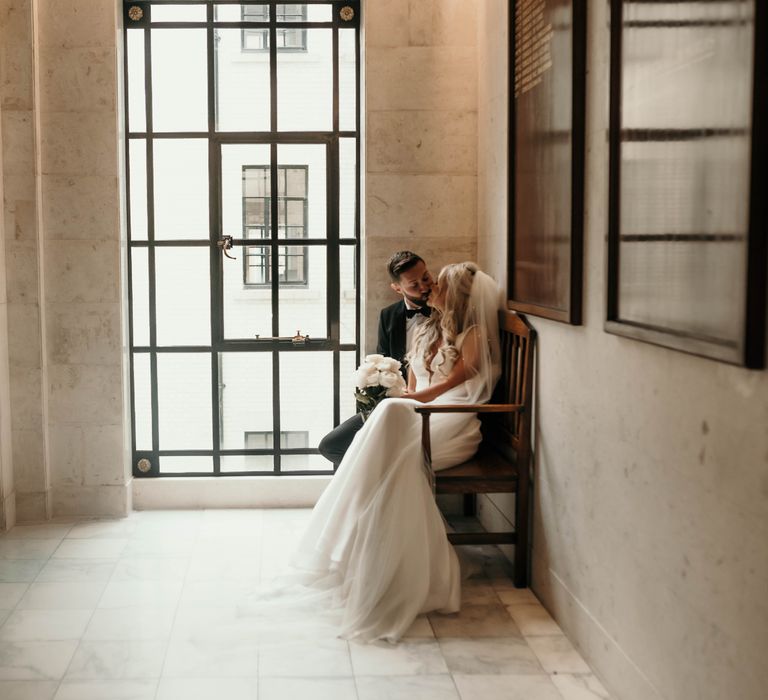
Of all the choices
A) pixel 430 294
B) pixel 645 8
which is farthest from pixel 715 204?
pixel 430 294

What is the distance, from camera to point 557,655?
3.62 m

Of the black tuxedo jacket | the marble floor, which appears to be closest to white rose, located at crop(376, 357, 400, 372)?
the black tuxedo jacket

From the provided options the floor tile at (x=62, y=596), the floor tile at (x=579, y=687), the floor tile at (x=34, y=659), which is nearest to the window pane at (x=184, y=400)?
the floor tile at (x=62, y=596)

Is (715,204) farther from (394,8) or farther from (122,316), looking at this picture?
(122,316)

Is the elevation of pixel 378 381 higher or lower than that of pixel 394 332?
lower

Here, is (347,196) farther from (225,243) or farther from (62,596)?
(62,596)

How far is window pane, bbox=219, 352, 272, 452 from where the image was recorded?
18.9 ft

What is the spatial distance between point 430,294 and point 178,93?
2.00m

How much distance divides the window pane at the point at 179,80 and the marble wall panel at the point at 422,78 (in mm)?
1013

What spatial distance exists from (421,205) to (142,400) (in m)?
2.04

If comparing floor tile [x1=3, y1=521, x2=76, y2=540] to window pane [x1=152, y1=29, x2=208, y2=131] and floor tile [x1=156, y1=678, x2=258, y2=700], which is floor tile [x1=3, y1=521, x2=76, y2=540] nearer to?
floor tile [x1=156, y1=678, x2=258, y2=700]

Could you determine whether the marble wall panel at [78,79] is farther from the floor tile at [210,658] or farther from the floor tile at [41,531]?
the floor tile at [210,658]

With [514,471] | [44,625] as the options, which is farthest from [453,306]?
[44,625]

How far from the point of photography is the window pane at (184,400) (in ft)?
18.8
